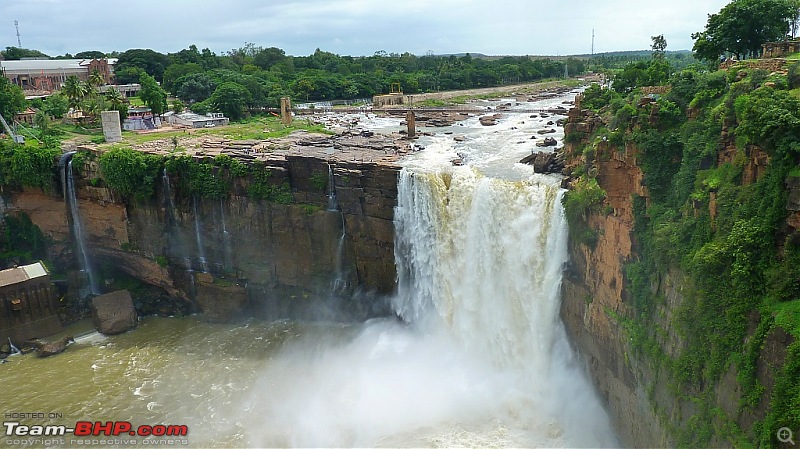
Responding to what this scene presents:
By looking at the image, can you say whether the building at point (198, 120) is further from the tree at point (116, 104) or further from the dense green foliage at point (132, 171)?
the dense green foliage at point (132, 171)

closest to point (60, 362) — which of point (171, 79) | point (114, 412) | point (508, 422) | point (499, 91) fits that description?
point (114, 412)

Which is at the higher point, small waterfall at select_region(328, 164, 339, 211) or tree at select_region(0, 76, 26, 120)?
tree at select_region(0, 76, 26, 120)

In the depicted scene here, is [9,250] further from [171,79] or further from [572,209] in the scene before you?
[171,79]

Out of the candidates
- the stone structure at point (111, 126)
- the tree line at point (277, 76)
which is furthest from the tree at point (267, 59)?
the stone structure at point (111, 126)

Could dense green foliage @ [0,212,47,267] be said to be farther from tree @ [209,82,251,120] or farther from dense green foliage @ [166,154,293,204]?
tree @ [209,82,251,120]

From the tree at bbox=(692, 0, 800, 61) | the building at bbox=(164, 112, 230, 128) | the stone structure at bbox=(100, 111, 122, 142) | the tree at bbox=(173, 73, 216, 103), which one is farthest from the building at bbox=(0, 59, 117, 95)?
the tree at bbox=(692, 0, 800, 61)

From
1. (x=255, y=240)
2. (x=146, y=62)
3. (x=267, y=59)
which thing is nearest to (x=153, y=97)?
(x=255, y=240)

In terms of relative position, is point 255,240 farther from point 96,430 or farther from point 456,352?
point 456,352
